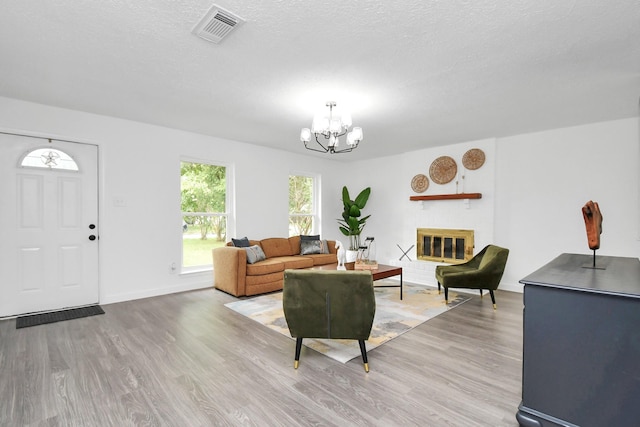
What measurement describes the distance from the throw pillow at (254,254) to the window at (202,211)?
0.76 meters

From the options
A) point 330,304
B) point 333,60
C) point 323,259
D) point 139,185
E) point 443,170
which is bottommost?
point 323,259

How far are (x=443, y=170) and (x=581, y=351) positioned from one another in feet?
14.3

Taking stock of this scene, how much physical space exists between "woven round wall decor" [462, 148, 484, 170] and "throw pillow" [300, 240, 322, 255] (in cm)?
295

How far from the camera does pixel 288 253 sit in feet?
18.4

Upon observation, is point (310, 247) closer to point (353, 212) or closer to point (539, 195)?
point (353, 212)

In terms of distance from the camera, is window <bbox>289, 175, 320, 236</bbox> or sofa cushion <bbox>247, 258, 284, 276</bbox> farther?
window <bbox>289, 175, 320, 236</bbox>

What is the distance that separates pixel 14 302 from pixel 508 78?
18.6ft

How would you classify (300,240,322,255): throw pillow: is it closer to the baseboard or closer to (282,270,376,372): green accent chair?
the baseboard

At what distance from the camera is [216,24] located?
6.59 ft

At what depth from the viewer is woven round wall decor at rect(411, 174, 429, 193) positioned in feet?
19.0

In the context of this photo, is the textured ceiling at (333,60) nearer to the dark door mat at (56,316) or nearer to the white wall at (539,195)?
the white wall at (539,195)

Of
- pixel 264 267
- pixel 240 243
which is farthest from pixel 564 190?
pixel 240 243

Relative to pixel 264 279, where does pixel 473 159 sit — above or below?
above

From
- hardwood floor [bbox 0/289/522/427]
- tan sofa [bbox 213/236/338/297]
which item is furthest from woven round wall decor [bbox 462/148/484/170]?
tan sofa [bbox 213/236/338/297]
